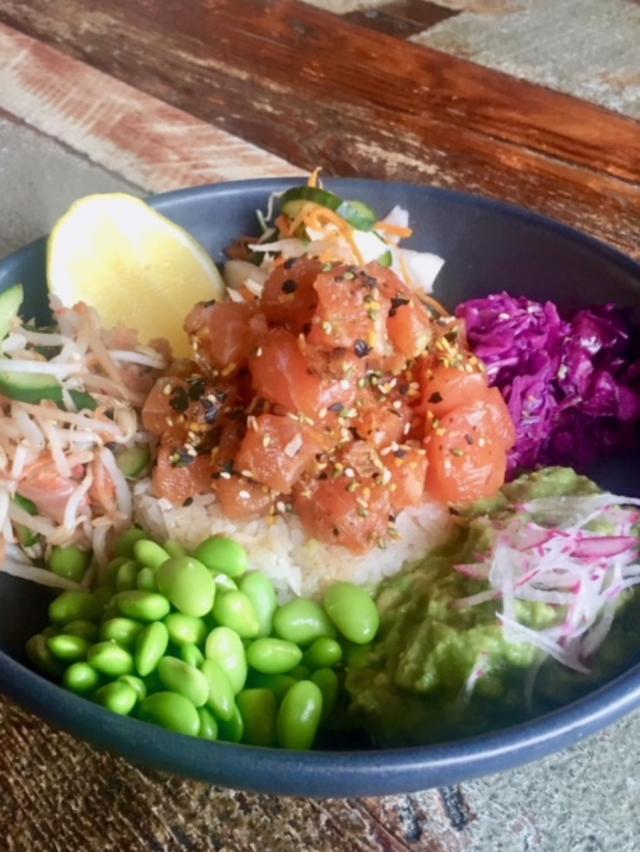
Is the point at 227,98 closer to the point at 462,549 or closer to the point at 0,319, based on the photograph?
the point at 0,319

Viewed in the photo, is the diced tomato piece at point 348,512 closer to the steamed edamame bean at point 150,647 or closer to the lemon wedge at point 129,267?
the steamed edamame bean at point 150,647

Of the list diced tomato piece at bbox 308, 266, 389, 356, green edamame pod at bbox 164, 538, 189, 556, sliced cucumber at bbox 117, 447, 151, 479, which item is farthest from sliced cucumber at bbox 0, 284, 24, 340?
diced tomato piece at bbox 308, 266, 389, 356

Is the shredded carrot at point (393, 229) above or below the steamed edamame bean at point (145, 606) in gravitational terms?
above

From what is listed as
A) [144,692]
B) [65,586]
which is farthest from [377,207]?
[144,692]

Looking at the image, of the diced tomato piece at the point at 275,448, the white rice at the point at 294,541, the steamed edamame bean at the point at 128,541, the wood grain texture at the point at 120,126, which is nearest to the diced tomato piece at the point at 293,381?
the diced tomato piece at the point at 275,448

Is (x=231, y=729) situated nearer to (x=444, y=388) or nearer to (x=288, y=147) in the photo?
(x=444, y=388)

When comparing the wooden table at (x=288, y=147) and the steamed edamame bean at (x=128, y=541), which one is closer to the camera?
the wooden table at (x=288, y=147)
